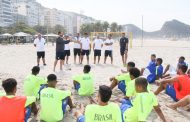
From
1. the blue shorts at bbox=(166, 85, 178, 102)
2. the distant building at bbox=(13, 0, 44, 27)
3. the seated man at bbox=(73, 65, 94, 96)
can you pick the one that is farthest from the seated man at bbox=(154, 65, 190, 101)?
the distant building at bbox=(13, 0, 44, 27)

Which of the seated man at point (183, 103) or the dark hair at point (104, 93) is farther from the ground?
the dark hair at point (104, 93)

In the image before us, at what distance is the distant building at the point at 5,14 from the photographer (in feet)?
380

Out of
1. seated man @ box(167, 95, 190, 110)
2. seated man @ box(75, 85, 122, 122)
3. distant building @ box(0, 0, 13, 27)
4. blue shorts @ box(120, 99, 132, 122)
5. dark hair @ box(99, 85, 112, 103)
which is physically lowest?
seated man @ box(167, 95, 190, 110)

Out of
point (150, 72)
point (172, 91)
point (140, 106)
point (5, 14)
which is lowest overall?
point (172, 91)

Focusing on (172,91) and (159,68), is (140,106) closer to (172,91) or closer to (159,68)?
(172,91)

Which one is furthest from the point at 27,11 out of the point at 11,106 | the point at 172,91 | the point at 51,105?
the point at 11,106

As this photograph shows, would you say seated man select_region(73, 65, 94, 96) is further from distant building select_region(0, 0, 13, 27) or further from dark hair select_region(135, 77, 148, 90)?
distant building select_region(0, 0, 13, 27)

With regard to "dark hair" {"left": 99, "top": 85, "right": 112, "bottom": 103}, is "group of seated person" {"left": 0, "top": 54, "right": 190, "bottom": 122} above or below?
below

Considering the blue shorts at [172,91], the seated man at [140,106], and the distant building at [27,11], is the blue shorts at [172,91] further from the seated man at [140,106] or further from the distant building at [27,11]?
the distant building at [27,11]

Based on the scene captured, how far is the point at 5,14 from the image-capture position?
11925 centimetres

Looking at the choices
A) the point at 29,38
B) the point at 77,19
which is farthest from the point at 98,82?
the point at 77,19

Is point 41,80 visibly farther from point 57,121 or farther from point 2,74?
point 2,74

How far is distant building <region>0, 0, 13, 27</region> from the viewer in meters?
116

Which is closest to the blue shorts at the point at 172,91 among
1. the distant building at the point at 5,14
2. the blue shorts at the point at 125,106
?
the blue shorts at the point at 125,106
